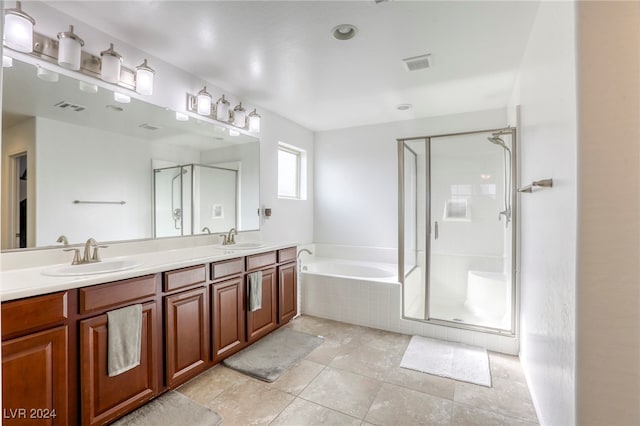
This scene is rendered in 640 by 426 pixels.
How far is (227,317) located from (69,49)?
2022mm

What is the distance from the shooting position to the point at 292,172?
4453mm

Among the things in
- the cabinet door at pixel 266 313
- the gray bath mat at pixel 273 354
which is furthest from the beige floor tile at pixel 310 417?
the cabinet door at pixel 266 313

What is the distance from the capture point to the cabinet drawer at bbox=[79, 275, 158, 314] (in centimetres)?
165

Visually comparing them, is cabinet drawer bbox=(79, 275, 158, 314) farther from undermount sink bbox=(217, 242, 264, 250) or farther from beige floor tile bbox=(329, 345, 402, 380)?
beige floor tile bbox=(329, 345, 402, 380)

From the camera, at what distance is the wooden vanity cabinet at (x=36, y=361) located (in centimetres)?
139

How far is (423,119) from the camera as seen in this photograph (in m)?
3.95

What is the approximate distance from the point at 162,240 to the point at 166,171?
567mm

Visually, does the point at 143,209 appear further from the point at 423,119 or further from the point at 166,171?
the point at 423,119

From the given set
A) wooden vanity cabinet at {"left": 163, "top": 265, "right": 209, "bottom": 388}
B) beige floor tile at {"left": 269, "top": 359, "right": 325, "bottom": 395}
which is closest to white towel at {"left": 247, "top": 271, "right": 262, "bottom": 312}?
wooden vanity cabinet at {"left": 163, "top": 265, "right": 209, "bottom": 388}

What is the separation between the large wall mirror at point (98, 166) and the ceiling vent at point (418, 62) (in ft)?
5.68

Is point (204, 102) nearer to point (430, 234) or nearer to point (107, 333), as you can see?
point (107, 333)

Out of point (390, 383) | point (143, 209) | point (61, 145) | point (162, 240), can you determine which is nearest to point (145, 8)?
point (61, 145)

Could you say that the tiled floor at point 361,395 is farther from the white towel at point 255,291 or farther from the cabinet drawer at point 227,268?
the cabinet drawer at point 227,268

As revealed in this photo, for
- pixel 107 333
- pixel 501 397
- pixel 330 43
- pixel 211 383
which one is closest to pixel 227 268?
pixel 211 383
